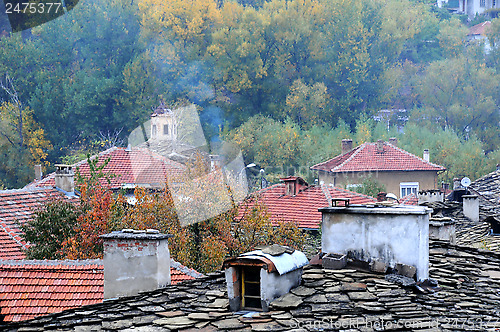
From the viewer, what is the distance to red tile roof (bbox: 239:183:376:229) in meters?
22.0

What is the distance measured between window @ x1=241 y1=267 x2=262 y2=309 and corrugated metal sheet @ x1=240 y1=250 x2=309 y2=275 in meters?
0.16

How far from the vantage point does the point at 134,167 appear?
102 ft

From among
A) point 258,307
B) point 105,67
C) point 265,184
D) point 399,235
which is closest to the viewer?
point 258,307

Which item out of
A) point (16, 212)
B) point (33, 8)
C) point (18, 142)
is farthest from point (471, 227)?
point (33, 8)

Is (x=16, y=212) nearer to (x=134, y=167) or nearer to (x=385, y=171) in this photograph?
(x=134, y=167)

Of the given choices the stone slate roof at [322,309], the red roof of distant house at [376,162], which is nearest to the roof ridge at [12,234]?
the stone slate roof at [322,309]

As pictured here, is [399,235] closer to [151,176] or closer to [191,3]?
[151,176]

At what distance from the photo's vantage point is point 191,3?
57.8 meters

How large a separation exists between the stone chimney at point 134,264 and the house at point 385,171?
99.5ft

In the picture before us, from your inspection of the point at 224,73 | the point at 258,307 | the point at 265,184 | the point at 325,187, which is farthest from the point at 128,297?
the point at 224,73

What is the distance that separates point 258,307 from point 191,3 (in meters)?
54.8

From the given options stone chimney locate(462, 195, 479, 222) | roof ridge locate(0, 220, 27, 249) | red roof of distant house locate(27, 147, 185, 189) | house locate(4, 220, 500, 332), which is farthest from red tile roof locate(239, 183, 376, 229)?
house locate(4, 220, 500, 332)

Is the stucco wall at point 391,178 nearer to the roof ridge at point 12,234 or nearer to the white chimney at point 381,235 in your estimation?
the roof ridge at point 12,234

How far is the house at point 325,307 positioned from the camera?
17.8 ft
